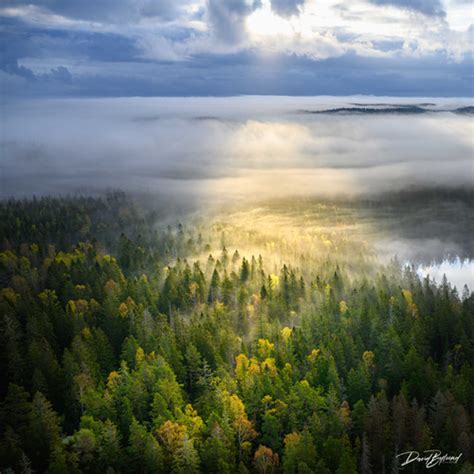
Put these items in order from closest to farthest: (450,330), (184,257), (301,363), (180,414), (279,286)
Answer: (180,414)
(301,363)
(450,330)
(279,286)
(184,257)

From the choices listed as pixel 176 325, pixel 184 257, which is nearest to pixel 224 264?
pixel 184 257

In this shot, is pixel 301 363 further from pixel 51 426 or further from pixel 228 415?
pixel 51 426

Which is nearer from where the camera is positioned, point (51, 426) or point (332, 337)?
point (51, 426)

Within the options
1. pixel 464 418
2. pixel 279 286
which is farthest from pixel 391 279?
pixel 464 418

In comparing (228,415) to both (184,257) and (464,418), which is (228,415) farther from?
(184,257)

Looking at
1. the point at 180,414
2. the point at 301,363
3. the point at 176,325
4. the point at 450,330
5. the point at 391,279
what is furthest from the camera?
the point at 391,279

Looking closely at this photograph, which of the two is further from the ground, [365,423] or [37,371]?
[37,371]
